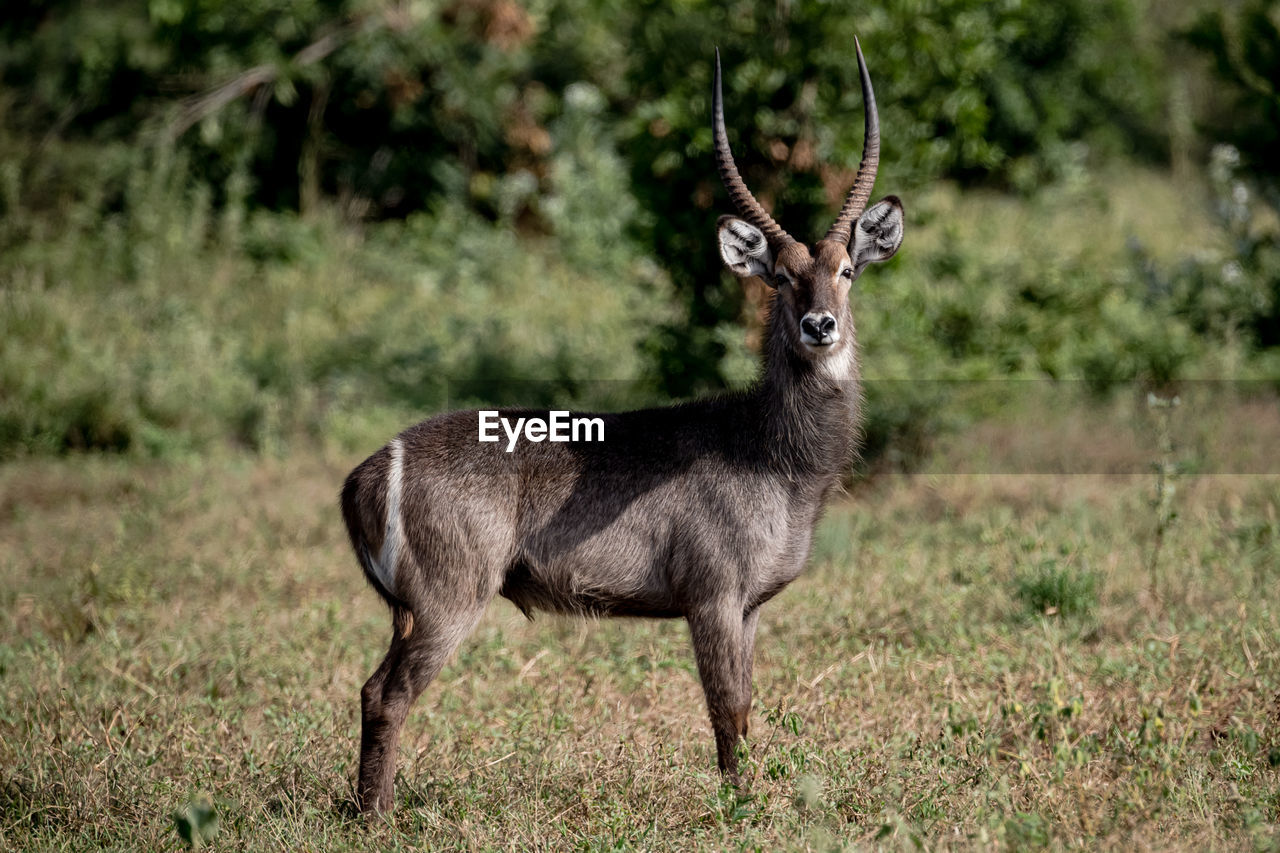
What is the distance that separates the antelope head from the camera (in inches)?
167

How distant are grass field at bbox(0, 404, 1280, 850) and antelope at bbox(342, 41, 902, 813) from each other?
1.15 feet

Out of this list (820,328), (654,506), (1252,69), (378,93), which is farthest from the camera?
(378,93)

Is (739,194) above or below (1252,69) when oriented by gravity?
below

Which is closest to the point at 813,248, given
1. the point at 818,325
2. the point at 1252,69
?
the point at 818,325

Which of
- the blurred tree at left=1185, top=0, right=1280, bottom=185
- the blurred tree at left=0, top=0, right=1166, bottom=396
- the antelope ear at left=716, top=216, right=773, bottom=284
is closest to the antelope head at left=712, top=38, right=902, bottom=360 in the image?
the antelope ear at left=716, top=216, right=773, bottom=284

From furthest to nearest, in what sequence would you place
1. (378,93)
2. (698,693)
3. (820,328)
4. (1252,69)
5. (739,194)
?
1. (378,93)
2. (1252,69)
3. (698,693)
4. (739,194)
5. (820,328)

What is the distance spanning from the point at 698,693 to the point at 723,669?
1.05 m

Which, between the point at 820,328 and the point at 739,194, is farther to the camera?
the point at 739,194

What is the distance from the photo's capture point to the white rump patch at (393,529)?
4133 millimetres

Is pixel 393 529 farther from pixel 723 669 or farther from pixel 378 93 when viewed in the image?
pixel 378 93

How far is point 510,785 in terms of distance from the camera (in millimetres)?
4164

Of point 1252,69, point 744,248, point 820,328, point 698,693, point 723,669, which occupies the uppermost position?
point 1252,69

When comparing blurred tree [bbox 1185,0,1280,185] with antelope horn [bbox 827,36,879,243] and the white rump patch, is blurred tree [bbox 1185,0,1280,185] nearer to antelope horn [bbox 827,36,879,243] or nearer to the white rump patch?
antelope horn [bbox 827,36,879,243]

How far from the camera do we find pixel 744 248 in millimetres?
4438
